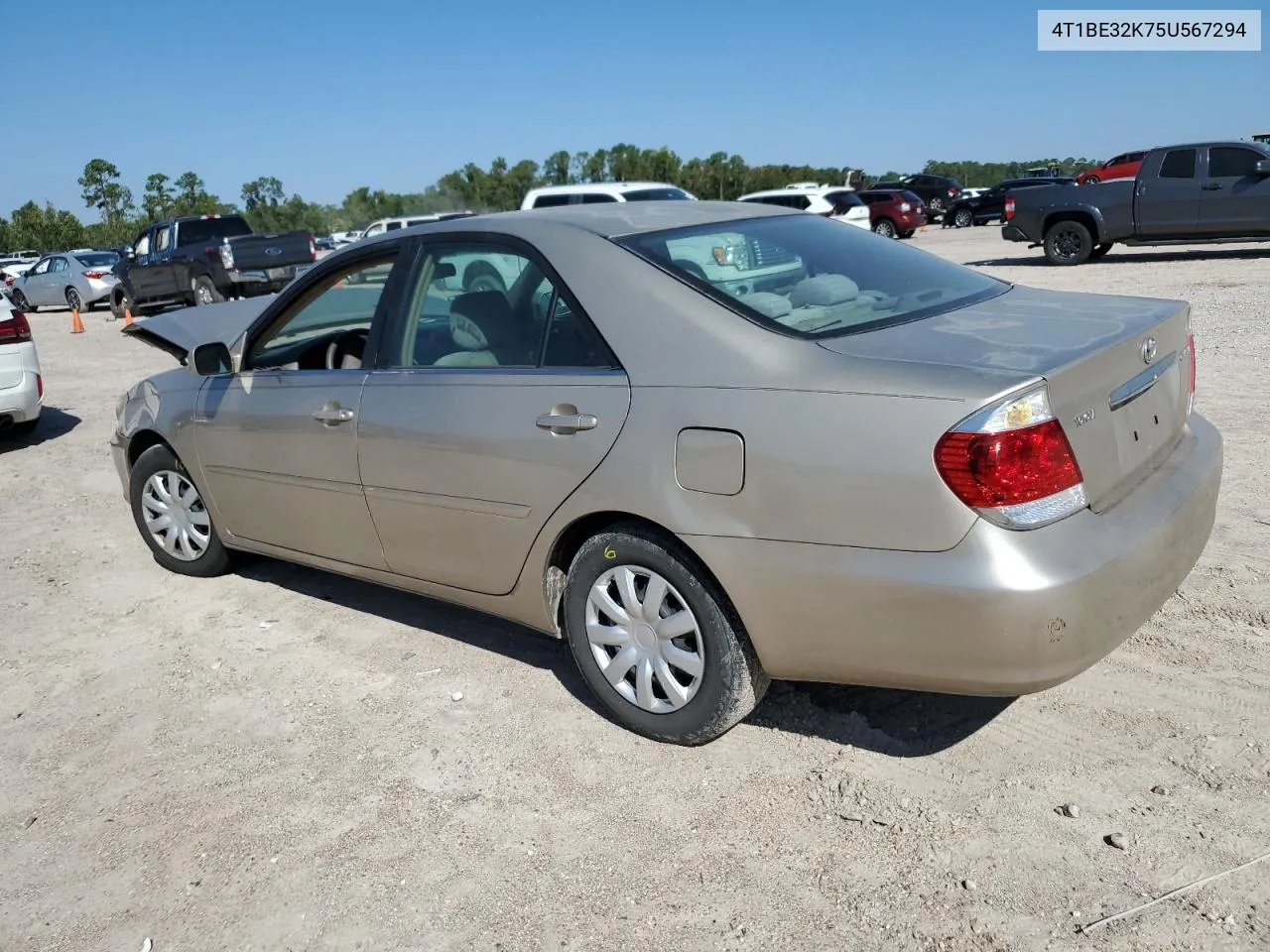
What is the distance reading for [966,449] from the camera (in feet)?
8.80

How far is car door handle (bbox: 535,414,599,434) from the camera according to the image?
336 cm

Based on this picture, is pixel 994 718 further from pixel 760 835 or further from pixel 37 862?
pixel 37 862

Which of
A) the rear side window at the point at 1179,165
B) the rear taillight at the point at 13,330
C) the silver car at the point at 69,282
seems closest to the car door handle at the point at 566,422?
the rear taillight at the point at 13,330

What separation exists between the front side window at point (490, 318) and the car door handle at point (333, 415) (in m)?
0.26

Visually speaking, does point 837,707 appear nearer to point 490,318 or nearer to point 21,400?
point 490,318

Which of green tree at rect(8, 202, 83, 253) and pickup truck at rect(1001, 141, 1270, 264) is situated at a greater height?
green tree at rect(8, 202, 83, 253)

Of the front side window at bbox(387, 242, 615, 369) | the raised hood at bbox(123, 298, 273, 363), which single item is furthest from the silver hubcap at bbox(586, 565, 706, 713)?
the raised hood at bbox(123, 298, 273, 363)

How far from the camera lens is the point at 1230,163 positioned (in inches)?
661

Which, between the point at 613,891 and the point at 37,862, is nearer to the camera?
the point at 613,891

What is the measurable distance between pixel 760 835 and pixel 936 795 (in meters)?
0.53

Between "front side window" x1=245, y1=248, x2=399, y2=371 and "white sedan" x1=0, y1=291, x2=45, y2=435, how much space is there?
5378 millimetres

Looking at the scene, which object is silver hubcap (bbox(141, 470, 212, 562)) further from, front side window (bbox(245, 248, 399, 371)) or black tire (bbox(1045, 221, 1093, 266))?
black tire (bbox(1045, 221, 1093, 266))

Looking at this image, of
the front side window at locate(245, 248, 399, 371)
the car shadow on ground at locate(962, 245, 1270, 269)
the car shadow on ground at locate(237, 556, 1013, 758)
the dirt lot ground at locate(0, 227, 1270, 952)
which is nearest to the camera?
the dirt lot ground at locate(0, 227, 1270, 952)

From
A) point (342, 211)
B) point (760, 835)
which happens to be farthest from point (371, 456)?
point (342, 211)
